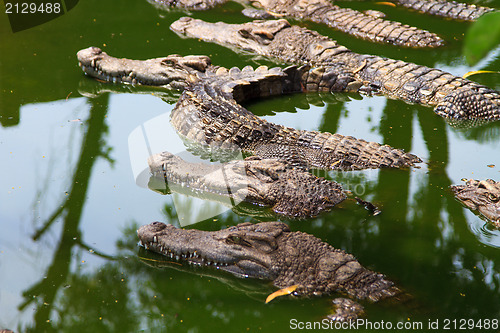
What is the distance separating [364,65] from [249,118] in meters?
2.81

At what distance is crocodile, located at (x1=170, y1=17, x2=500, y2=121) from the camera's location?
281 inches

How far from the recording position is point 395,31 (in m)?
9.57

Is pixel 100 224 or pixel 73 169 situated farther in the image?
pixel 73 169

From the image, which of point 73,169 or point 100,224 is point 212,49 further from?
point 100,224

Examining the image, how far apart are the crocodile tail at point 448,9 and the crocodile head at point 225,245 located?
828cm

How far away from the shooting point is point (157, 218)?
511 centimetres

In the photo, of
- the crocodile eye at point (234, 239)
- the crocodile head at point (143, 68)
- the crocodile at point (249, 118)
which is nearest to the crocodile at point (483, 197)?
the crocodile at point (249, 118)

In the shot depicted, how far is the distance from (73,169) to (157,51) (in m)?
3.81

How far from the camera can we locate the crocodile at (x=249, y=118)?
595 centimetres

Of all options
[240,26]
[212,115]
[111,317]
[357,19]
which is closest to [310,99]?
[212,115]

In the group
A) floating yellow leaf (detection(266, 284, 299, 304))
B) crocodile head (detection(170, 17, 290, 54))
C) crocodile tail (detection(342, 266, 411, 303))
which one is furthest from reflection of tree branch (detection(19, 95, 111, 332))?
crocodile head (detection(170, 17, 290, 54))

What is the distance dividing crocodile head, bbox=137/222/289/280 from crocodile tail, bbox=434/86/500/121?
390cm

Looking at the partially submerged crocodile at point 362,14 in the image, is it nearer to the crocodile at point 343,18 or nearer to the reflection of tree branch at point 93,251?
the crocodile at point 343,18

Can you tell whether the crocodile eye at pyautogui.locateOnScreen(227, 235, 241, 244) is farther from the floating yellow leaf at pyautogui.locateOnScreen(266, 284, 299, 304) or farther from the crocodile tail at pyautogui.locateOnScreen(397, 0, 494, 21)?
the crocodile tail at pyautogui.locateOnScreen(397, 0, 494, 21)
